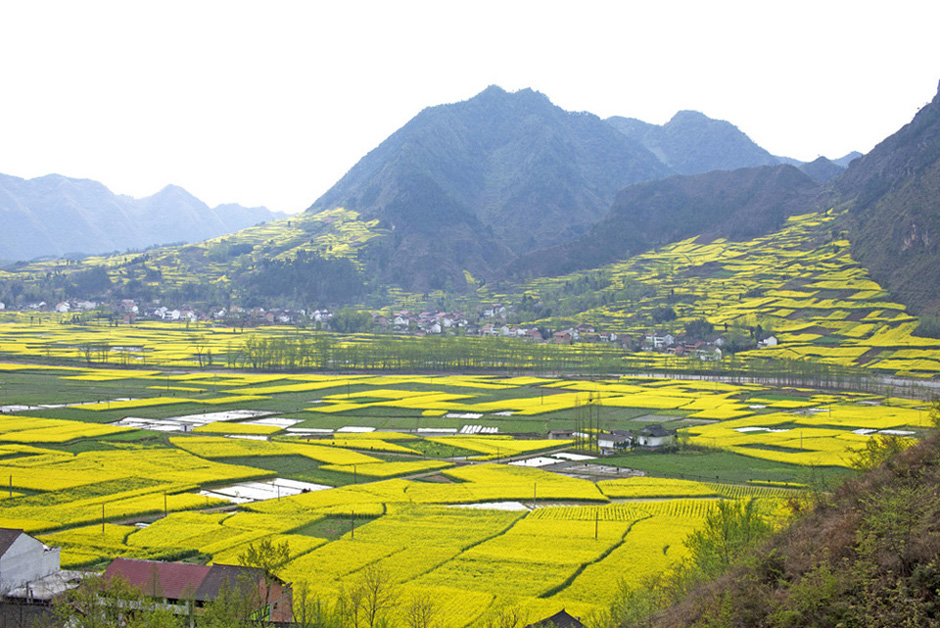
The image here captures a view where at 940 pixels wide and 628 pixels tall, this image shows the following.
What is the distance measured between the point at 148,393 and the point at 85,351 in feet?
115

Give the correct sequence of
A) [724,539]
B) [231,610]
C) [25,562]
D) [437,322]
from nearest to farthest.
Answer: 1. [231,610]
2. [724,539]
3. [25,562]
4. [437,322]

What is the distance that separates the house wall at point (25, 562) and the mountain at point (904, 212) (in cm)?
12010

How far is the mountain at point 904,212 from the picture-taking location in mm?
125250

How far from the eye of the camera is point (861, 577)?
51.3ft

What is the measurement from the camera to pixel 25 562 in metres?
26.7

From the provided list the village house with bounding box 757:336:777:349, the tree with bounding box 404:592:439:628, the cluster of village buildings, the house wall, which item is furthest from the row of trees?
the tree with bounding box 404:592:439:628

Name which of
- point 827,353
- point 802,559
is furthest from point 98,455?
point 827,353

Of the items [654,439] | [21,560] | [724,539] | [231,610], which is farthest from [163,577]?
[654,439]

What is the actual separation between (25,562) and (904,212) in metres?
152

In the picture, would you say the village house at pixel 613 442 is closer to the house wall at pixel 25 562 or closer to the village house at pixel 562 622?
the village house at pixel 562 622

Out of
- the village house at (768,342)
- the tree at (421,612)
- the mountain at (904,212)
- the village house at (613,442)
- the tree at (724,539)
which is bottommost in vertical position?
the village house at (613,442)

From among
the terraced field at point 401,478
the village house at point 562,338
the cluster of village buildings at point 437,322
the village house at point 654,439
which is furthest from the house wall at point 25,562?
the village house at point 562,338

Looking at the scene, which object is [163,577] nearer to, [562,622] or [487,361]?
[562,622]

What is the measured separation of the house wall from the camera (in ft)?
85.0
